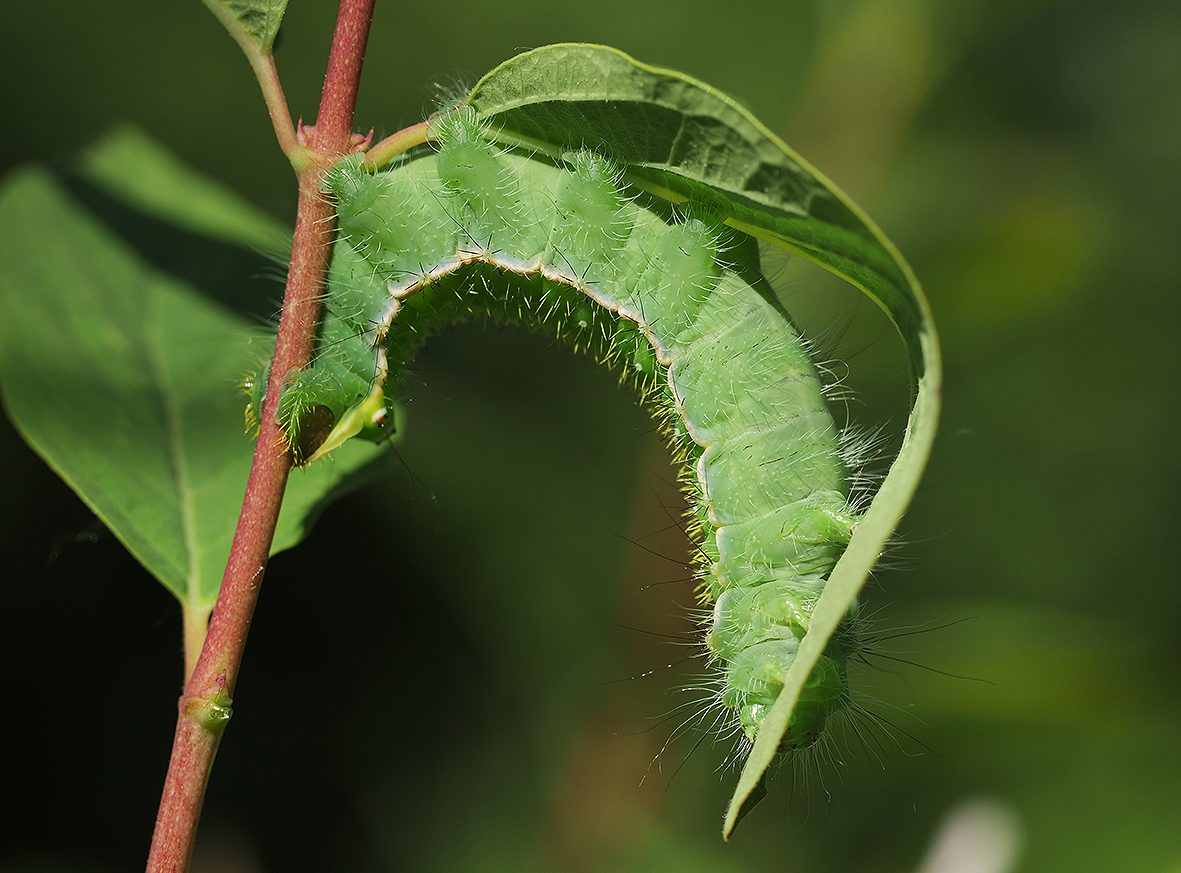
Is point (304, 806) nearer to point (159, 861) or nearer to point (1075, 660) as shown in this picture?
point (1075, 660)

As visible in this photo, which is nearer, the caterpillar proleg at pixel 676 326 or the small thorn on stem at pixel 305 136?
the small thorn on stem at pixel 305 136

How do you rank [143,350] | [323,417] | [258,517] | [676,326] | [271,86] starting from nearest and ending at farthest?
[258,517] < [271,86] < [323,417] < [676,326] < [143,350]

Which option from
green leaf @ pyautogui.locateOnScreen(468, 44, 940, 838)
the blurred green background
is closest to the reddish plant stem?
green leaf @ pyautogui.locateOnScreen(468, 44, 940, 838)

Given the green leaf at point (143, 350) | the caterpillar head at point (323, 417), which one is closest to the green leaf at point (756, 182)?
the caterpillar head at point (323, 417)

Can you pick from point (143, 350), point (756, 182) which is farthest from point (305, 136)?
point (143, 350)

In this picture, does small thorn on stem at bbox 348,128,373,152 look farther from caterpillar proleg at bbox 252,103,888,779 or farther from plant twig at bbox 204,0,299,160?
caterpillar proleg at bbox 252,103,888,779

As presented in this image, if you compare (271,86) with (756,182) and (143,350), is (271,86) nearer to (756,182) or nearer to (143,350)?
(756,182)

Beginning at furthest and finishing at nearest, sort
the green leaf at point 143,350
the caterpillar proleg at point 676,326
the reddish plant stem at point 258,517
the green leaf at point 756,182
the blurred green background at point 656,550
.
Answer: the blurred green background at point 656,550, the green leaf at point 143,350, the caterpillar proleg at point 676,326, the reddish plant stem at point 258,517, the green leaf at point 756,182

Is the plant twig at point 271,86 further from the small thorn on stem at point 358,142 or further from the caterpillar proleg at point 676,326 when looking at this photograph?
the caterpillar proleg at point 676,326
